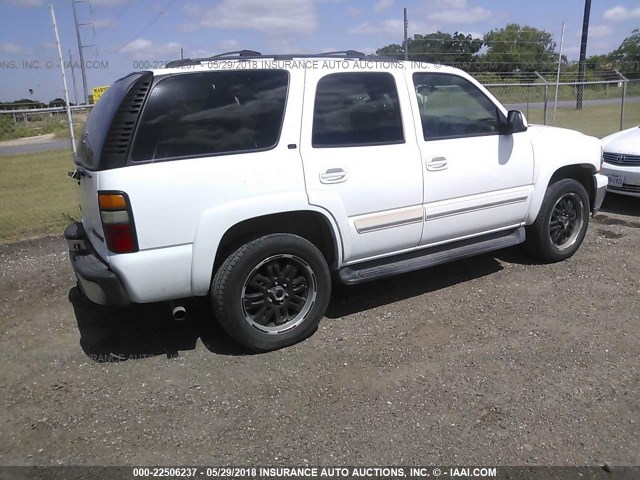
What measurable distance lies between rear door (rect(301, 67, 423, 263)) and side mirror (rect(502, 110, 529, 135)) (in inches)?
39.3

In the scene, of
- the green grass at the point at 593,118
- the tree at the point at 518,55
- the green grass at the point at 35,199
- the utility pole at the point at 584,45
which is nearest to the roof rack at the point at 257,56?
the green grass at the point at 35,199

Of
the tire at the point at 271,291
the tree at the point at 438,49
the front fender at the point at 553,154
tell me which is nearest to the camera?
the tire at the point at 271,291

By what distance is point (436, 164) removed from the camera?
420 centimetres

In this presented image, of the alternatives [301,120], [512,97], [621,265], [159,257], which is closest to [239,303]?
[159,257]

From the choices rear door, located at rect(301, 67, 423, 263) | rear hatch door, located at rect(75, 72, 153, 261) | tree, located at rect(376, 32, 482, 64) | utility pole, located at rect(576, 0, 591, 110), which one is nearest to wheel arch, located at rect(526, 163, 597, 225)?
rear door, located at rect(301, 67, 423, 263)

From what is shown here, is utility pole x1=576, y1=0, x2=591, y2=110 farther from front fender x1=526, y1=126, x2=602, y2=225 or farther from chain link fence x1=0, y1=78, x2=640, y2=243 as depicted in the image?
front fender x1=526, y1=126, x2=602, y2=225

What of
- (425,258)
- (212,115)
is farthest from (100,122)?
(425,258)

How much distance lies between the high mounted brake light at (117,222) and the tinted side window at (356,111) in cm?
135

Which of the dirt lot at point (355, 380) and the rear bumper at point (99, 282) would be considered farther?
the rear bumper at point (99, 282)

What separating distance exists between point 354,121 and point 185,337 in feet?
6.77

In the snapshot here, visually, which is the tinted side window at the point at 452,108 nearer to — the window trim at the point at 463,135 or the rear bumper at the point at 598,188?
the window trim at the point at 463,135

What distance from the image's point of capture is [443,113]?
14.5ft

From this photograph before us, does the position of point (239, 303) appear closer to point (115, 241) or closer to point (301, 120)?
point (115, 241)

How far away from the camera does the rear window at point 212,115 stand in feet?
10.7
